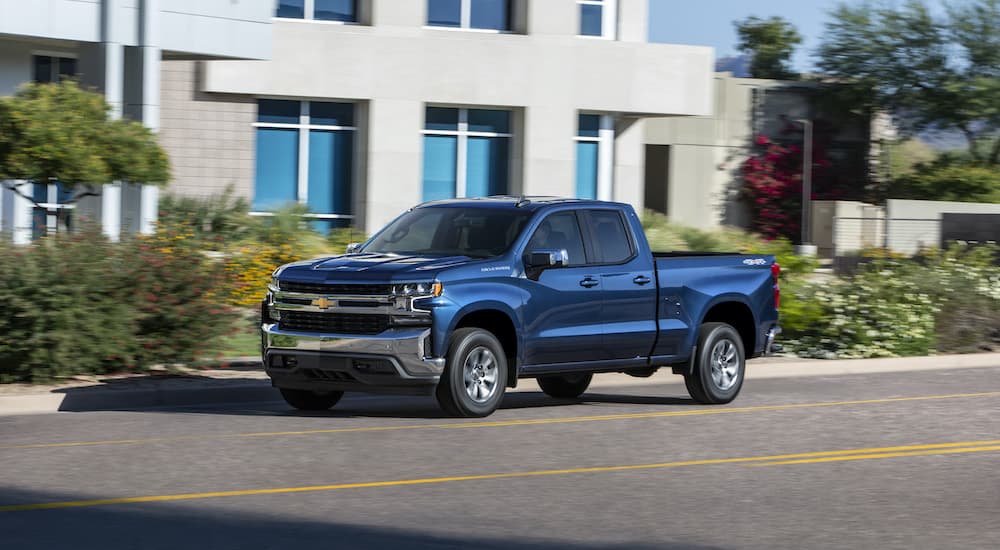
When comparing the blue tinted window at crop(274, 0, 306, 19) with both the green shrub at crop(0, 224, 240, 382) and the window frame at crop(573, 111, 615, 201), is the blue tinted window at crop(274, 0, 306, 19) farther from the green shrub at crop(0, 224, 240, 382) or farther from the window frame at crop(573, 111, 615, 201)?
the green shrub at crop(0, 224, 240, 382)

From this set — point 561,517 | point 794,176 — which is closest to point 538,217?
point 561,517

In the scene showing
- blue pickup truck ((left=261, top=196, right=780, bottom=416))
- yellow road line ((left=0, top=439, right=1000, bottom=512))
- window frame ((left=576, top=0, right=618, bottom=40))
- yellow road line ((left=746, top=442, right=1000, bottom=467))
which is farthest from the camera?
window frame ((left=576, top=0, right=618, bottom=40))

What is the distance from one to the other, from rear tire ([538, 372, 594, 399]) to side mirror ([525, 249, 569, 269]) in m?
2.15

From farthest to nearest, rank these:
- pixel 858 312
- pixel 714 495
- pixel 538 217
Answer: pixel 858 312 < pixel 538 217 < pixel 714 495

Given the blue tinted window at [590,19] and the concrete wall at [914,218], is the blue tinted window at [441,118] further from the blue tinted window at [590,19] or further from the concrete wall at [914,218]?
the concrete wall at [914,218]

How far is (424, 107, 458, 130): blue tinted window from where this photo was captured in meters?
32.8

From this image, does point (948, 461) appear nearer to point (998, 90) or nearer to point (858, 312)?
point (858, 312)

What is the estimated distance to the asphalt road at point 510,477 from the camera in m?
8.34

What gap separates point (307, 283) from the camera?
1298cm

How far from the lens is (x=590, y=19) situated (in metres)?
33.7

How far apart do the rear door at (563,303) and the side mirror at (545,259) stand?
111mm

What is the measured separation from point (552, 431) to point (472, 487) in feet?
9.71

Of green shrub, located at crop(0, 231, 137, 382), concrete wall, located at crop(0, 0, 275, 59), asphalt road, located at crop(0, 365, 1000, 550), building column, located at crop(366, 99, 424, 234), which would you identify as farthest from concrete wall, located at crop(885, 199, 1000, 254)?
green shrub, located at crop(0, 231, 137, 382)


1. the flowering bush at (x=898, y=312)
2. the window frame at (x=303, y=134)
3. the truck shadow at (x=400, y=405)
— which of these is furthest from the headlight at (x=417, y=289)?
the window frame at (x=303, y=134)
